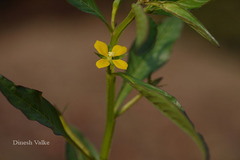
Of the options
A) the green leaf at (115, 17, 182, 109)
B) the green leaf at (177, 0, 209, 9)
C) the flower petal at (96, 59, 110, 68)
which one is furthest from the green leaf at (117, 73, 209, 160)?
the green leaf at (115, 17, 182, 109)

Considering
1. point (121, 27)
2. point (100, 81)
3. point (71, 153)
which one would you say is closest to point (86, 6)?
point (121, 27)

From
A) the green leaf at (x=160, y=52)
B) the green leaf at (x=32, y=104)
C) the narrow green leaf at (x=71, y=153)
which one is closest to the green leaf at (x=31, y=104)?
the green leaf at (x=32, y=104)

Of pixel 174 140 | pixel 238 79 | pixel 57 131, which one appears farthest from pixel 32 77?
pixel 57 131

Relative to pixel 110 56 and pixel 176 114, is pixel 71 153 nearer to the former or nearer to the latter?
pixel 110 56

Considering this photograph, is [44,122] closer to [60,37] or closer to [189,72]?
[189,72]

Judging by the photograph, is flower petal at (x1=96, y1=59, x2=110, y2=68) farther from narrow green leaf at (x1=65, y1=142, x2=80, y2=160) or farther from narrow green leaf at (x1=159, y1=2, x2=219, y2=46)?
narrow green leaf at (x1=65, y1=142, x2=80, y2=160)
